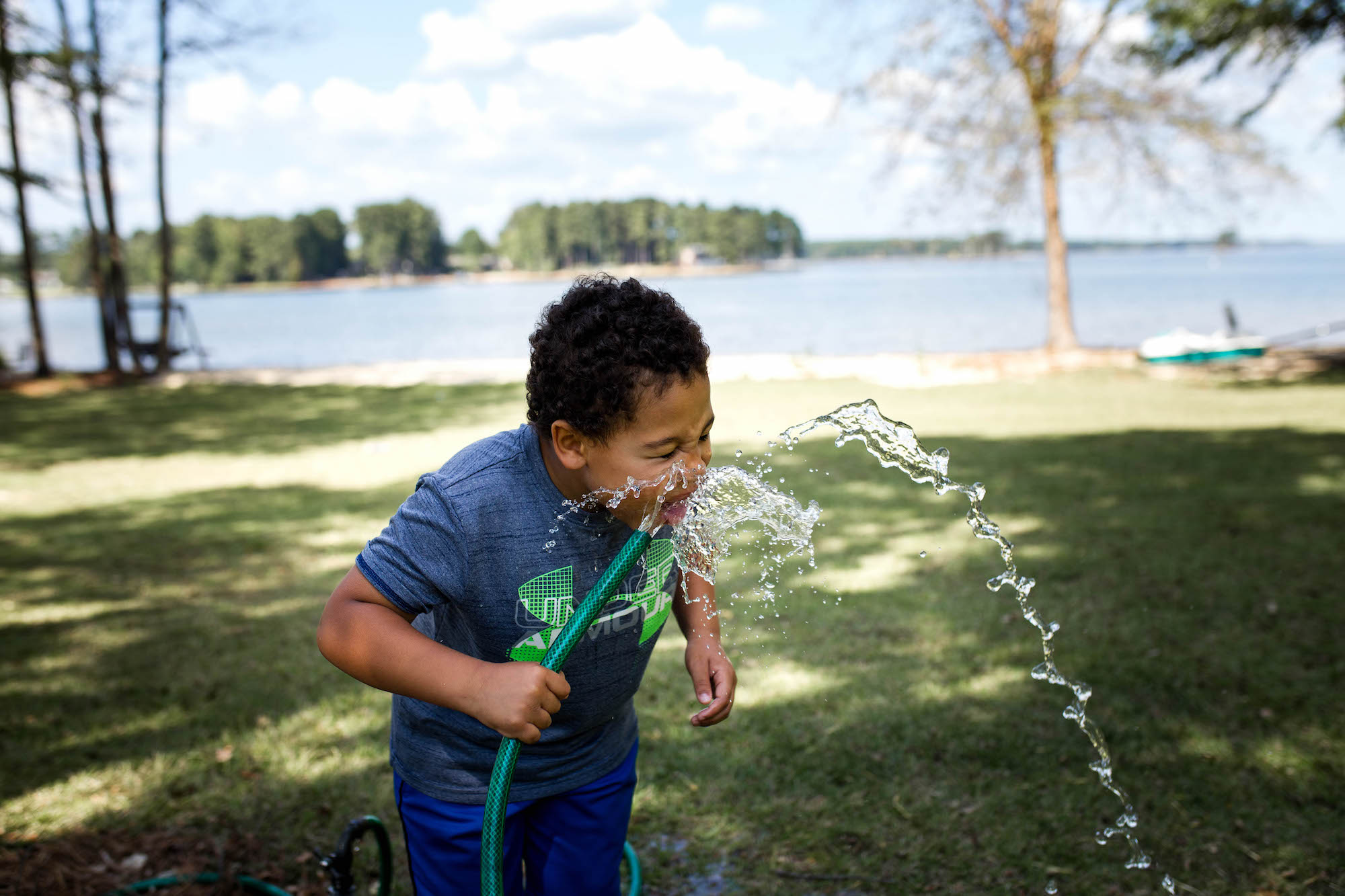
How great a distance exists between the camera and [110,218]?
699 inches

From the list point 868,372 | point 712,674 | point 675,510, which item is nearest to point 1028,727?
point 712,674

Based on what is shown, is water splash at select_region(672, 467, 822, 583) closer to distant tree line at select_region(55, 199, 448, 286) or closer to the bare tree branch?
the bare tree branch

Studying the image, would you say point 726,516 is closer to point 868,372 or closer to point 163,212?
point 868,372

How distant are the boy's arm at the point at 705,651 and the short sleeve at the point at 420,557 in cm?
55

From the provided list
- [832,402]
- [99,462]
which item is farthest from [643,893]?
[832,402]

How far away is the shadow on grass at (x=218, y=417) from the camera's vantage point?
1042 centimetres

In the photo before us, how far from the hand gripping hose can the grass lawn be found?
0.79 meters

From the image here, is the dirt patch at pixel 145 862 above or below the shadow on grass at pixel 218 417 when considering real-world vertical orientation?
below

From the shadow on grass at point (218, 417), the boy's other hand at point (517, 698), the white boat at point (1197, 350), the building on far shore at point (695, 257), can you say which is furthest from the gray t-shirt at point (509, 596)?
the building on far shore at point (695, 257)

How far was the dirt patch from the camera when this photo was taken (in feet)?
8.57

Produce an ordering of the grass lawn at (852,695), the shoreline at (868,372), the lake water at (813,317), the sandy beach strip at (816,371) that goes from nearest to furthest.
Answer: the grass lawn at (852,695)
the shoreline at (868,372)
the sandy beach strip at (816,371)
the lake water at (813,317)

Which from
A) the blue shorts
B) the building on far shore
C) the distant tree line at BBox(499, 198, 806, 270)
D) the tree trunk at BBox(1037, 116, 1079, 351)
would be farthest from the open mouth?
the building on far shore

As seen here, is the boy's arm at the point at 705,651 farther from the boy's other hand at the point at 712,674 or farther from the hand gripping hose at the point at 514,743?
the hand gripping hose at the point at 514,743

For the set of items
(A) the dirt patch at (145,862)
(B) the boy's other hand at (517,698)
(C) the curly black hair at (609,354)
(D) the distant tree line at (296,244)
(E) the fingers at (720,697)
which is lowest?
(A) the dirt patch at (145,862)
